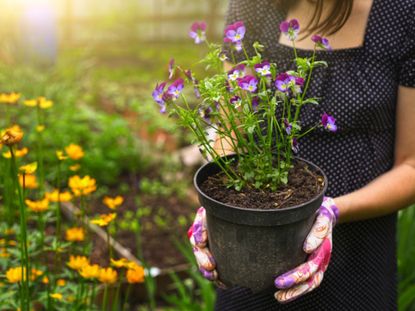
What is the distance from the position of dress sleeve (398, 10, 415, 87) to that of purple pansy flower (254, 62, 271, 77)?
0.53 m

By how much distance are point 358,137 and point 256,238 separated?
0.55 meters

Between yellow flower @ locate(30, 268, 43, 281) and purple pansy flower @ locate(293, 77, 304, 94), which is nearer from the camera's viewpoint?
purple pansy flower @ locate(293, 77, 304, 94)

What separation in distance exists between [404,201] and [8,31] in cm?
486

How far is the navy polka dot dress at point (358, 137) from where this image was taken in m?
1.47

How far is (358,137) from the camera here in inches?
59.6

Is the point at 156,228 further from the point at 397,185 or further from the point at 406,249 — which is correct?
the point at 397,185

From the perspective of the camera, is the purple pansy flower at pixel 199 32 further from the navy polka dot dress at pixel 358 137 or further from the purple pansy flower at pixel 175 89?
the navy polka dot dress at pixel 358 137

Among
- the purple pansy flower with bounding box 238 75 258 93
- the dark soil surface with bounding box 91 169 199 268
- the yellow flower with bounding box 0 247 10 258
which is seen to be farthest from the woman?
the dark soil surface with bounding box 91 169 199 268

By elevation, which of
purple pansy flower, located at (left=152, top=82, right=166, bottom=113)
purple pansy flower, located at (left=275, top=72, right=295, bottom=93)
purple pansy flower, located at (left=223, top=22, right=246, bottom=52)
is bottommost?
purple pansy flower, located at (left=152, top=82, right=166, bottom=113)

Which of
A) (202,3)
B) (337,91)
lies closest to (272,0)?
(337,91)

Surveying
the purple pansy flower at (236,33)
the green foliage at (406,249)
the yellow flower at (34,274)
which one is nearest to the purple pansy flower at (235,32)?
the purple pansy flower at (236,33)

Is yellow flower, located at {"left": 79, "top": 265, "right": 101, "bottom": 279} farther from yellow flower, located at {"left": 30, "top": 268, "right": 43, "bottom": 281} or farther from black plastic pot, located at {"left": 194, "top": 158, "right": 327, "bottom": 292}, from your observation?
black plastic pot, located at {"left": 194, "top": 158, "right": 327, "bottom": 292}

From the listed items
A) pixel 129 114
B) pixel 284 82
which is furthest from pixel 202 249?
pixel 129 114

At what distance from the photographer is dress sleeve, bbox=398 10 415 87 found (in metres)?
1.44
